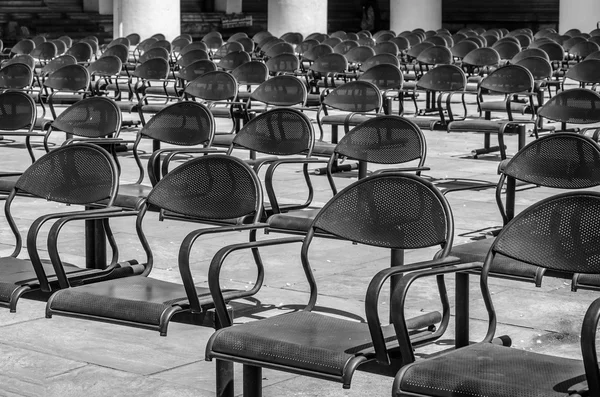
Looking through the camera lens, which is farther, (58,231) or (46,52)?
(46,52)

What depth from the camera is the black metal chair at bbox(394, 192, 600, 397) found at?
10.9ft

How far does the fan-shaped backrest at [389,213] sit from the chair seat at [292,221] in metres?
1.37

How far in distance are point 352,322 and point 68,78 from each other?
28.9 feet

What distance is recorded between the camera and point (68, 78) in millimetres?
12414

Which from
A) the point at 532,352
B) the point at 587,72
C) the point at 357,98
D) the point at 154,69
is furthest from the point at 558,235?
the point at 154,69

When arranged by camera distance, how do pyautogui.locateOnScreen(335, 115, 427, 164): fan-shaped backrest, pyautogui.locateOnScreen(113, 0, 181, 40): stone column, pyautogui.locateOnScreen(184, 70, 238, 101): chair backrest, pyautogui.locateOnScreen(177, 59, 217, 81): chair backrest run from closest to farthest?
pyautogui.locateOnScreen(335, 115, 427, 164): fan-shaped backrest, pyautogui.locateOnScreen(184, 70, 238, 101): chair backrest, pyautogui.locateOnScreen(177, 59, 217, 81): chair backrest, pyautogui.locateOnScreen(113, 0, 181, 40): stone column

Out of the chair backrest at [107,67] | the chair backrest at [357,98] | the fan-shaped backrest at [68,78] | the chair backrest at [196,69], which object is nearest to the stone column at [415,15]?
the chair backrest at [107,67]

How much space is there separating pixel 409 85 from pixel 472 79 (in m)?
1.55

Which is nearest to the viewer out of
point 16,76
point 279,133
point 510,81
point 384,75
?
point 279,133

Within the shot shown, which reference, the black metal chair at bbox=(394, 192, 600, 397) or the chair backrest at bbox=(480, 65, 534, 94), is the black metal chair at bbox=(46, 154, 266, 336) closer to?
the black metal chair at bbox=(394, 192, 600, 397)

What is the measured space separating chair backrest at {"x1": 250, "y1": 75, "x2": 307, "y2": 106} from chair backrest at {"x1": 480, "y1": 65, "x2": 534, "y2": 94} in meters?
2.04

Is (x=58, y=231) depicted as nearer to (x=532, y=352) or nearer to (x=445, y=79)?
(x=532, y=352)

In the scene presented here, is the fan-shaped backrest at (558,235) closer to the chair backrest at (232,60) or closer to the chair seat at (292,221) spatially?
the chair seat at (292,221)

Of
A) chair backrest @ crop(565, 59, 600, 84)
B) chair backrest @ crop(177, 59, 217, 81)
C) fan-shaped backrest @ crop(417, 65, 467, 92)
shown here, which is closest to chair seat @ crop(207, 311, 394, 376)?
fan-shaped backrest @ crop(417, 65, 467, 92)
